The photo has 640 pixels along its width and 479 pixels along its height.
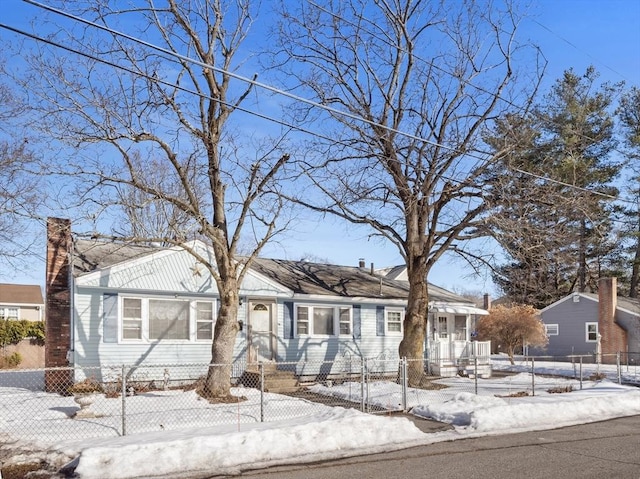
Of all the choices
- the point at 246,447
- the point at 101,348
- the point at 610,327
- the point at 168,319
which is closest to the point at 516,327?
the point at 610,327

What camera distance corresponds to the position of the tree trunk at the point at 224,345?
1465cm

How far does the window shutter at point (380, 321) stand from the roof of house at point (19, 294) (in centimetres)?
2891

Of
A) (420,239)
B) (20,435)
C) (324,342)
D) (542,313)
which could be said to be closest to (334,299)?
(324,342)

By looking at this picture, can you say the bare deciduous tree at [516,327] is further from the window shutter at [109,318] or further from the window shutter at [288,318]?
the window shutter at [109,318]

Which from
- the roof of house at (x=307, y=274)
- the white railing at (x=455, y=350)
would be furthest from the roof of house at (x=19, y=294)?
the white railing at (x=455, y=350)

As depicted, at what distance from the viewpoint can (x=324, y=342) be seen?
65.7ft

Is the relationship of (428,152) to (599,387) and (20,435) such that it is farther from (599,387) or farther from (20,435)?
(20,435)

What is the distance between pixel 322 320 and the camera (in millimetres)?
20188

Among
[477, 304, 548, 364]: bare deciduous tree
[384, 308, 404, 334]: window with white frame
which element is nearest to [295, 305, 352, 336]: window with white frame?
[384, 308, 404, 334]: window with white frame

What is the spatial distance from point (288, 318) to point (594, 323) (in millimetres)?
23887

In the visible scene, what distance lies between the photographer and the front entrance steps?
16.8m

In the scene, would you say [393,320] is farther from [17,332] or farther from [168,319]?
[17,332]

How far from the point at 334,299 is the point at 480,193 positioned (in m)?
5.90

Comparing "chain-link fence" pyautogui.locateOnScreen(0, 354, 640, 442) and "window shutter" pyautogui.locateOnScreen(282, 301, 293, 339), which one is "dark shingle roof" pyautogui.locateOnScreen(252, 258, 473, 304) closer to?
"window shutter" pyautogui.locateOnScreen(282, 301, 293, 339)
